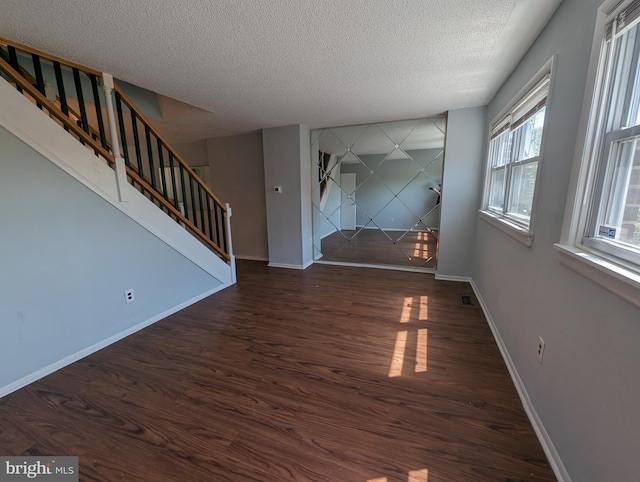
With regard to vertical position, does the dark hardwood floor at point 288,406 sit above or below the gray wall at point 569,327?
below

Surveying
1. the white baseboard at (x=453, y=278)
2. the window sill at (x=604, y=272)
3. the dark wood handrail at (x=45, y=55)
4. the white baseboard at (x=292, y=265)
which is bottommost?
the white baseboard at (x=292, y=265)

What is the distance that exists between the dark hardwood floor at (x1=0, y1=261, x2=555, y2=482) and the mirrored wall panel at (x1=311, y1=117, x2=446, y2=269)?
250cm

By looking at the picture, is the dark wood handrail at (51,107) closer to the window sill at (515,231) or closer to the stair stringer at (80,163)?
the stair stringer at (80,163)

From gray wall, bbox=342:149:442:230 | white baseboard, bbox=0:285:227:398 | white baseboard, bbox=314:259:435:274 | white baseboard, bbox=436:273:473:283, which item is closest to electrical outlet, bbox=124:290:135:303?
white baseboard, bbox=0:285:227:398

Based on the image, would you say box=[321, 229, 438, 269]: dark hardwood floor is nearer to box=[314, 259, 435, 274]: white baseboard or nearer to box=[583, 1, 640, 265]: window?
box=[314, 259, 435, 274]: white baseboard

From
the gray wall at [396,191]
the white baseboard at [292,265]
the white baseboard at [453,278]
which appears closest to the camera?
the white baseboard at [453,278]

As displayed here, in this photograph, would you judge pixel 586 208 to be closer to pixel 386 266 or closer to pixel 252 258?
pixel 386 266

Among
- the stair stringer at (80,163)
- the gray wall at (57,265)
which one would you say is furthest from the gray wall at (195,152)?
the gray wall at (57,265)

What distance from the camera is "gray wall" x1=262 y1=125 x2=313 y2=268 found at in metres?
4.14

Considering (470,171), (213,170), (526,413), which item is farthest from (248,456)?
(213,170)

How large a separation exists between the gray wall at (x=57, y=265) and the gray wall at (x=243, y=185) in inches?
95.5

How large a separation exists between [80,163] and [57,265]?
80 cm

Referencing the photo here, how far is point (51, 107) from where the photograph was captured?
1.89 m

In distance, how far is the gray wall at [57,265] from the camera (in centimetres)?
170
